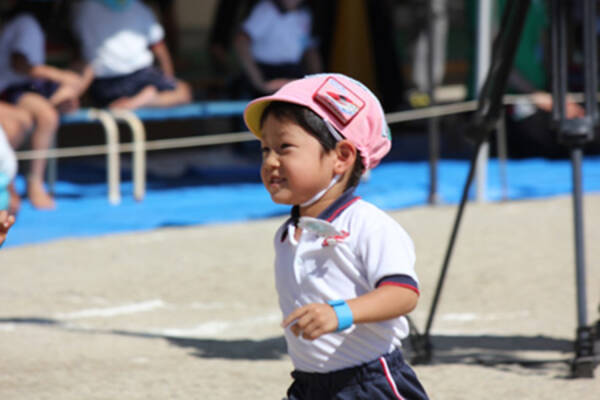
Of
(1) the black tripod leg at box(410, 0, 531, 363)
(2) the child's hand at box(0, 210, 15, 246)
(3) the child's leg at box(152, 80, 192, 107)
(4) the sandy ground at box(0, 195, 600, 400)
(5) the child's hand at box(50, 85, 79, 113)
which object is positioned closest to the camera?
(2) the child's hand at box(0, 210, 15, 246)

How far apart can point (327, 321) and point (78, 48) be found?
6.20 metres

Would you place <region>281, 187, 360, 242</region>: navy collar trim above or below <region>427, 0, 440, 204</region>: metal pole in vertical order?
above

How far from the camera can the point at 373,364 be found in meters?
2.11

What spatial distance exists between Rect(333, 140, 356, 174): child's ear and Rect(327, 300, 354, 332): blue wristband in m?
0.33

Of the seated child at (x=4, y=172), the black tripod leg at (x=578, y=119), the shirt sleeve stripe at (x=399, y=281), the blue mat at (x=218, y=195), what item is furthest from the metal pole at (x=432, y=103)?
the shirt sleeve stripe at (x=399, y=281)

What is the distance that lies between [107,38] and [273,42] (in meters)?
1.46

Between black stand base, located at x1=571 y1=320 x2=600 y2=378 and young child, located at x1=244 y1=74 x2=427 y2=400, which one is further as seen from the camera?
black stand base, located at x1=571 y1=320 x2=600 y2=378

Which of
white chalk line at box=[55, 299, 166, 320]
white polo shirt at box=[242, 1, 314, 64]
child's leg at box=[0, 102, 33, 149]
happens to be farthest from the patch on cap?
white polo shirt at box=[242, 1, 314, 64]

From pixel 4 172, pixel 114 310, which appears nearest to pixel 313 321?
pixel 4 172

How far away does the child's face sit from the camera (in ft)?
6.73

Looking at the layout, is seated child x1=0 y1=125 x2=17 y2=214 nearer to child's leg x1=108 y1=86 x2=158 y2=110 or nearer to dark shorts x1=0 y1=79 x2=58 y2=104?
dark shorts x1=0 y1=79 x2=58 y2=104

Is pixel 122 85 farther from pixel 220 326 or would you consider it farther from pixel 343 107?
pixel 343 107

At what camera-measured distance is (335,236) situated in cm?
204

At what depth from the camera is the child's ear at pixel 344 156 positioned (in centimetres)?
208
